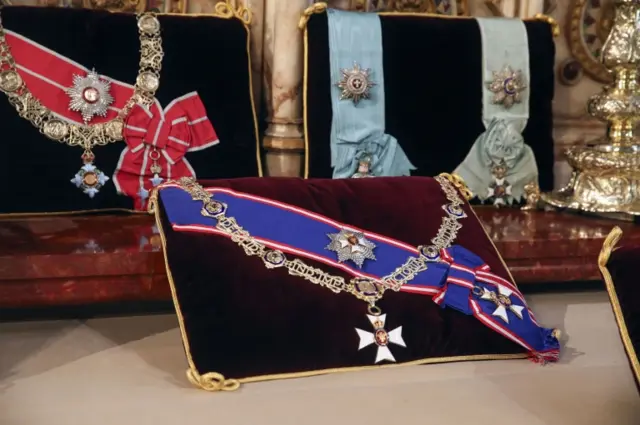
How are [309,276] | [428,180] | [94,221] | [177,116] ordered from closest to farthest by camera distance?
[309,276] → [428,180] → [94,221] → [177,116]

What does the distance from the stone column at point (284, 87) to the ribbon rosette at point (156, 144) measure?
240mm

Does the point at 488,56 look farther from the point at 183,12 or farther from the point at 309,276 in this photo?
the point at 309,276

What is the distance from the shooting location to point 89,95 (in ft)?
6.11

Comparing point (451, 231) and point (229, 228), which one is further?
point (451, 231)

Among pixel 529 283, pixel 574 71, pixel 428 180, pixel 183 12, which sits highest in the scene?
pixel 183 12

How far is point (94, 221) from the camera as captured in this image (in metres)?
1.81

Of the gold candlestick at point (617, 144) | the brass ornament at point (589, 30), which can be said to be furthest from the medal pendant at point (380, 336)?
the brass ornament at point (589, 30)

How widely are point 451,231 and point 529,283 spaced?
1.43 feet

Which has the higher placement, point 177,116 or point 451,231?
point 177,116

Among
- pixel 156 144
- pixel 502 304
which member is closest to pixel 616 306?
pixel 502 304

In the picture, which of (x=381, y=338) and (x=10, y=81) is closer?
(x=381, y=338)

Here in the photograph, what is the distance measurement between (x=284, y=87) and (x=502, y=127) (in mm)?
602

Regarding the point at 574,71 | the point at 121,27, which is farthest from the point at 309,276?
the point at 574,71

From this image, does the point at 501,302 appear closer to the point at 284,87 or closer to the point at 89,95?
the point at 284,87
